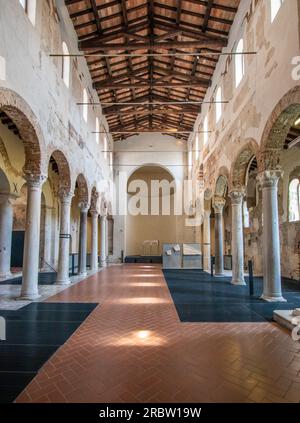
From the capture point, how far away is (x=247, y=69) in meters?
9.93

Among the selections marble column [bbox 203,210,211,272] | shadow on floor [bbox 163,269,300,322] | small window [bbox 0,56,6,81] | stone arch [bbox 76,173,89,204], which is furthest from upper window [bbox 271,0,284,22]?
marble column [bbox 203,210,211,272]

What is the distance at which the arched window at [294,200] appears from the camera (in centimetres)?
1403

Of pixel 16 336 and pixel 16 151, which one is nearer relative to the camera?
pixel 16 336

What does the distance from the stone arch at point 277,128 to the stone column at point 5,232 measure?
11.3 metres

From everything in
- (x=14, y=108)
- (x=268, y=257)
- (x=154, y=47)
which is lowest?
(x=268, y=257)

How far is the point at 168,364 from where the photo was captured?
13.0 feet

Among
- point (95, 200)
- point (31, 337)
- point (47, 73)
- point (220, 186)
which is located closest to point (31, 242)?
point (31, 337)

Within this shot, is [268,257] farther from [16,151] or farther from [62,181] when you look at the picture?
[16,151]

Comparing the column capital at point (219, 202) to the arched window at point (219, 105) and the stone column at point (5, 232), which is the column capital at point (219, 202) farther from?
the stone column at point (5, 232)

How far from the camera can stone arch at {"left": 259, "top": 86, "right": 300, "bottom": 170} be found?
6.83m

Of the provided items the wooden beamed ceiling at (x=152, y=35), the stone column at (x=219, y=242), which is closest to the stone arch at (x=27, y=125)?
the wooden beamed ceiling at (x=152, y=35)

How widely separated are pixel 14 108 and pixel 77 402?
6.68 m

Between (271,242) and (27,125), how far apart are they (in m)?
7.46
